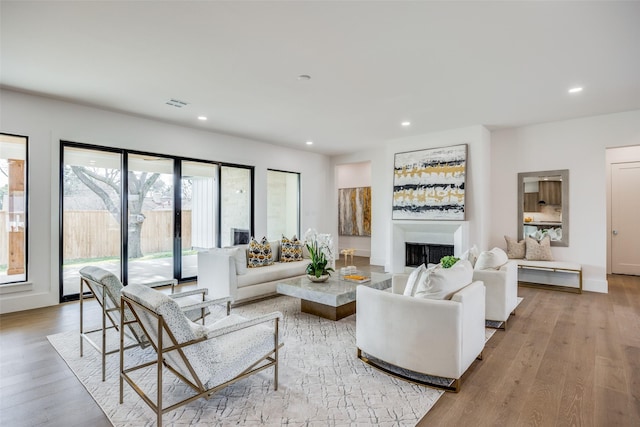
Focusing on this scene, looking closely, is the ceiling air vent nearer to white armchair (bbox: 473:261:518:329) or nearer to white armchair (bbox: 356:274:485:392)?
white armchair (bbox: 356:274:485:392)

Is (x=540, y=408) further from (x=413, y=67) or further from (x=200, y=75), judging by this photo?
(x=200, y=75)

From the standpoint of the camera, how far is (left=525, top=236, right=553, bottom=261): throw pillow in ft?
18.5

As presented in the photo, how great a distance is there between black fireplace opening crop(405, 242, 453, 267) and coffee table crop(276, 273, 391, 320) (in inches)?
102

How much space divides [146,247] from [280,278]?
2.51m

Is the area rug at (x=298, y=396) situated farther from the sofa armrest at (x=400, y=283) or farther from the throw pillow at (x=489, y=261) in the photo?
the throw pillow at (x=489, y=261)

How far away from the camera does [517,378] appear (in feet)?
8.36

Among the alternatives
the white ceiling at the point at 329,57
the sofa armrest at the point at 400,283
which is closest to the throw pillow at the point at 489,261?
the sofa armrest at the point at 400,283

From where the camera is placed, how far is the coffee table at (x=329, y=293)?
3.52 metres

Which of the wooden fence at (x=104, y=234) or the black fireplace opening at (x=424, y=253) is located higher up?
the wooden fence at (x=104, y=234)

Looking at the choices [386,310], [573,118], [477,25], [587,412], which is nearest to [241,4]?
[477,25]

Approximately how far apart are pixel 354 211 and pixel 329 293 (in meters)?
6.08

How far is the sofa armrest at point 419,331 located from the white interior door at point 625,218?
249 inches

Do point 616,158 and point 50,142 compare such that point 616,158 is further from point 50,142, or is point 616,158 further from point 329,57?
point 50,142

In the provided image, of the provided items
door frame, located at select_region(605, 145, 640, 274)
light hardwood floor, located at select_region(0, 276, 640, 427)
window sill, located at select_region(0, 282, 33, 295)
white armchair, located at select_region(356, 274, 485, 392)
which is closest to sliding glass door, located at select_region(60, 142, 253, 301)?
window sill, located at select_region(0, 282, 33, 295)
